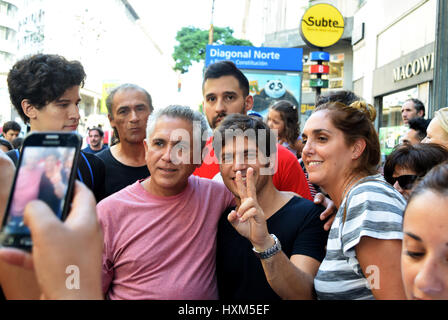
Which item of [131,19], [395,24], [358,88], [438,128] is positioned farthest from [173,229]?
[131,19]

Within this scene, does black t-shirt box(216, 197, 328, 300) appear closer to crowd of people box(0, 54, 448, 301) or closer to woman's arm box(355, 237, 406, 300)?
crowd of people box(0, 54, 448, 301)

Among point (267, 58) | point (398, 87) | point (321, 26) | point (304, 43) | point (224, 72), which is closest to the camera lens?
point (224, 72)

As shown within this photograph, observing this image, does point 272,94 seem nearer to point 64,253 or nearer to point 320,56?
point 320,56

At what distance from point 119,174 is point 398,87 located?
512 inches

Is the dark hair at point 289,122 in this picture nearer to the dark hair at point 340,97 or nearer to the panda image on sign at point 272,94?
the dark hair at point 340,97

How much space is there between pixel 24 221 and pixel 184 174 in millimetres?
1397

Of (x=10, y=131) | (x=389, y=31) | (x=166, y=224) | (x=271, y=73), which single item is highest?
(x=389, y=31)

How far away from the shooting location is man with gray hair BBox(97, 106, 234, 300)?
197 centimetres

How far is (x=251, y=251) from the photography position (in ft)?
7.11

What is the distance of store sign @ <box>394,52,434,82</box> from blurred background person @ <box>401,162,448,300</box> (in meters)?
11.5

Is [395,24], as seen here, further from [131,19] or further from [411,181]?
[131,19]

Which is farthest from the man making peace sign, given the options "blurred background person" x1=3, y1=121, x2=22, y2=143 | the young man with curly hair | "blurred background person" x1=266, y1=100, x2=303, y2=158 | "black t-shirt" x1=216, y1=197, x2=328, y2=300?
"blurred background person" x1=3, y1=121, x2=22, y2=143

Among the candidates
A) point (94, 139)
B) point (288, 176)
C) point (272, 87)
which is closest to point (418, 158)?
point (288, 176)

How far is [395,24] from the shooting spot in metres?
15.3
